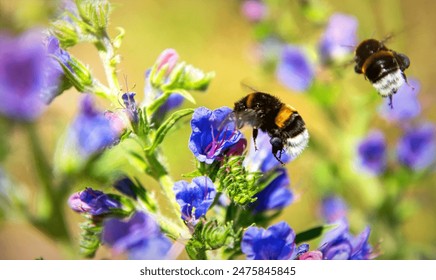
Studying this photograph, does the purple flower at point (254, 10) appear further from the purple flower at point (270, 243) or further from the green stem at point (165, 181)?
the purple flower at point (270, 243)

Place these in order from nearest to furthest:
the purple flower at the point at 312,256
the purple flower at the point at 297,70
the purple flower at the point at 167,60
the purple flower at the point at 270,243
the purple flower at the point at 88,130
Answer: the purple flower at the point at 270,243 → the purple flower at the point at 312,256 → the purple flower at the point at 167,60 → the purple flower at the point at 88,130 → the purple flower at the point at 297,70

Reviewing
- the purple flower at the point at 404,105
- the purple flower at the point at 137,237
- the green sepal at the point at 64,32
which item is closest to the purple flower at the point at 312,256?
the purple flower at the point at 137,237

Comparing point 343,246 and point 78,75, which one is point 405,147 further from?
point 78,75

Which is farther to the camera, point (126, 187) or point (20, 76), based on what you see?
point (20, 76)

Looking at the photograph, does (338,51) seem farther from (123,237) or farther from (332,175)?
(123,237)

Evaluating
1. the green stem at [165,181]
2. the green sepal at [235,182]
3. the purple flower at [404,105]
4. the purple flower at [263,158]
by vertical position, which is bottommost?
the green stem at [165,181]

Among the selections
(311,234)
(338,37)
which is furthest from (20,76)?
(338,37)
